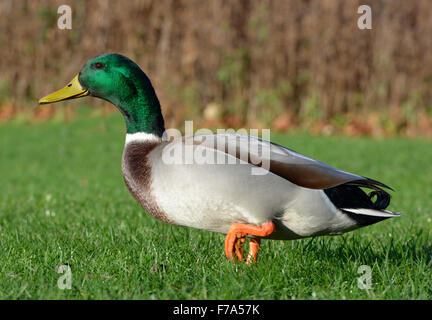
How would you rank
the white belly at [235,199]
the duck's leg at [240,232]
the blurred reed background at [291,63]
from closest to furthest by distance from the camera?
1. the white belly at [235,199]
2. the duck's leg at [240,232]
3. the blurred reed background at [291,63]

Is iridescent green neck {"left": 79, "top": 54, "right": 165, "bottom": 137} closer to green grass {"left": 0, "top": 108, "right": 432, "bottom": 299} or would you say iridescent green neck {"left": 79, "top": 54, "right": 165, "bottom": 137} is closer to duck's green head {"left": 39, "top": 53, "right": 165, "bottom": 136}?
duck's green head {"left": 39, "top": 53, "right": 165, "bottom": 136}

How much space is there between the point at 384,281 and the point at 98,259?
1.48 m

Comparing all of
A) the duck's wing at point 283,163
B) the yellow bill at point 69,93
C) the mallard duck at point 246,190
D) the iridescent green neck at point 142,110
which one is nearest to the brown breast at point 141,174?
the mallard duck at point 246,190

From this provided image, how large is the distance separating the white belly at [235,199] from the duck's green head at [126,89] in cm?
38

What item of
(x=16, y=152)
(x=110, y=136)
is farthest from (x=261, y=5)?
(x=16, y=152)

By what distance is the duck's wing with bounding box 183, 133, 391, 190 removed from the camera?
2676 mm

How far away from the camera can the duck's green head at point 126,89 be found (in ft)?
10.3

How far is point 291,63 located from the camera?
12844 millimetres

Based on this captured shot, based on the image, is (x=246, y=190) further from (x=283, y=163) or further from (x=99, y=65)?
(x=99, y=65)

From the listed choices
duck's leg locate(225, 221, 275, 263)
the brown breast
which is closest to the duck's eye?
the brown breast

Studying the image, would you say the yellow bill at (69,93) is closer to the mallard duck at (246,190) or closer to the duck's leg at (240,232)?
the mallard duck at (246,190)

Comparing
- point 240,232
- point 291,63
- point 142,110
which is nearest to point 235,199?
point 240,232

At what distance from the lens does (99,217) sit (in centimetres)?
465
